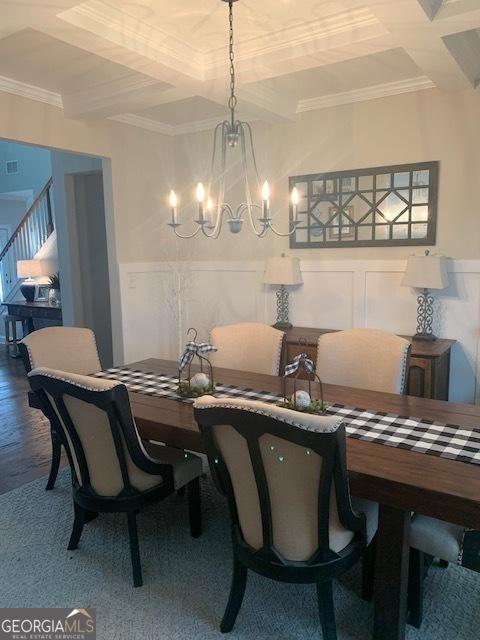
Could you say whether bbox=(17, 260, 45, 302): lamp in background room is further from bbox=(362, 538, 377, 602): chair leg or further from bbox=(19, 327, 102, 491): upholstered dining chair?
bbox=(362, 538, 377, 602): chair leg

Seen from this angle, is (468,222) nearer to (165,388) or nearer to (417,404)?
(417,404)

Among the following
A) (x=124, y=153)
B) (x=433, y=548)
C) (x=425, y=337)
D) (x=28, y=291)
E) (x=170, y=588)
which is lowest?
(x=170, y=588)

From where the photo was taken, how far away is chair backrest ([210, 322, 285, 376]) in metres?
2.97

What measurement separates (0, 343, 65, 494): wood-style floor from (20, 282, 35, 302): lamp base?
1911 mm

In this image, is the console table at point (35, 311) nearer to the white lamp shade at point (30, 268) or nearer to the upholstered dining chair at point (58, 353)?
the white lamp shade at point (30, 268)

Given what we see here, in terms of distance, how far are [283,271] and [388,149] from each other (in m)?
1.21

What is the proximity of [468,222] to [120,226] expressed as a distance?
2.82 meters

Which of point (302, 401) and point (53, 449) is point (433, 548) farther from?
point (53, 449)

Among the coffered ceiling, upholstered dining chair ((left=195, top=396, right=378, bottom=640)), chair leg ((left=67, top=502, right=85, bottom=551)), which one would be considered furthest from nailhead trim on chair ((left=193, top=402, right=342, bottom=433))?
the coffered ceiling

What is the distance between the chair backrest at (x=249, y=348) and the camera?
9.74ft

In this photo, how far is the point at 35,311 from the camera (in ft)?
20.7

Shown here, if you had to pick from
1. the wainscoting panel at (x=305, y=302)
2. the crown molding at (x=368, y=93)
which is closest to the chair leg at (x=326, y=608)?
the wainscoting panel at (x=305, y=302)

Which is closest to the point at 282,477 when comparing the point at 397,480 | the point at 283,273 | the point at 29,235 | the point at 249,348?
the point at 397,480

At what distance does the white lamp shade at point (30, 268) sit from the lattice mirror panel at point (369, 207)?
4020 millimetres
